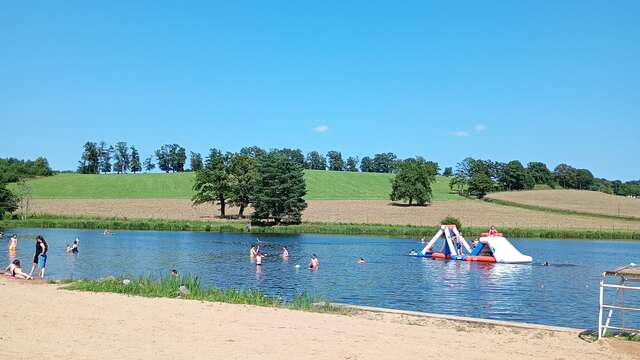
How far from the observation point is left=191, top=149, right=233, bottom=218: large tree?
4232 inches

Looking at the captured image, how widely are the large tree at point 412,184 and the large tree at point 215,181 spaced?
1365 inches

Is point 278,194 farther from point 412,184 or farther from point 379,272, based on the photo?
point 379,272

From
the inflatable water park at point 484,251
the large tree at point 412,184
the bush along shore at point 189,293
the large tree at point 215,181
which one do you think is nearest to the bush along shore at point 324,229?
the large tree at point 215,181

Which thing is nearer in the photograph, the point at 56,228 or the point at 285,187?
the point at 56,228

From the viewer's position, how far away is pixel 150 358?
44.2 feet

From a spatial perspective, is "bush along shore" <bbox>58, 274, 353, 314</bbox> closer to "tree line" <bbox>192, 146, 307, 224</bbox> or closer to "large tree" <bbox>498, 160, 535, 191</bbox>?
"tree line" <bbox>192, 146, 307, 224</bbox>

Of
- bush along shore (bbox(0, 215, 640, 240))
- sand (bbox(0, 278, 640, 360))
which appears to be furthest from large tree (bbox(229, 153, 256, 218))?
sand (bbox(0, 278, 640, 360))

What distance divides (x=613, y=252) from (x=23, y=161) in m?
161

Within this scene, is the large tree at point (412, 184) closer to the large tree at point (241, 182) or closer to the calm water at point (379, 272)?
the large tree at point (241, 182)

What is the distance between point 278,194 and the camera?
313ft

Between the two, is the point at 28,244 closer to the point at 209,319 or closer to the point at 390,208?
the point at 209,319

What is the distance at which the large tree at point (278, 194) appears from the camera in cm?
9525

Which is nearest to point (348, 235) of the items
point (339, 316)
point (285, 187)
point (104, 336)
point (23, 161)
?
point (285, 187)

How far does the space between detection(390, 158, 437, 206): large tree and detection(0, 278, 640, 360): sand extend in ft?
338
